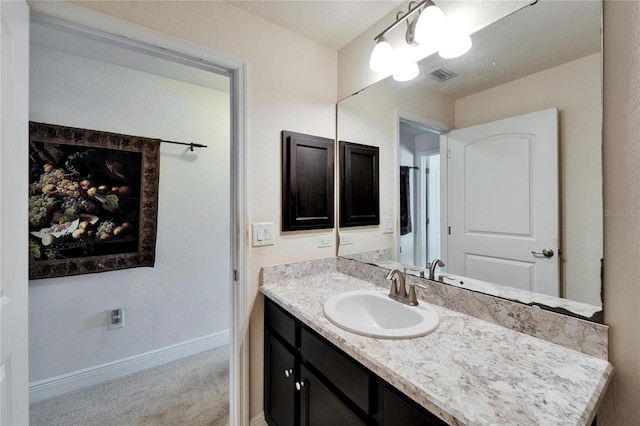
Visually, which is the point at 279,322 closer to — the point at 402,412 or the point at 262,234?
the point at 262,234

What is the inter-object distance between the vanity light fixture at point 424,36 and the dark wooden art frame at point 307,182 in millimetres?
579

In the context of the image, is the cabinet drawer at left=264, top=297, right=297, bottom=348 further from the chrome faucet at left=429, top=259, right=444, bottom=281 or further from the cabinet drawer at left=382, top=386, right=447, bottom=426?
the chrome faucet at left=429, top=259, right=444, bottom=281

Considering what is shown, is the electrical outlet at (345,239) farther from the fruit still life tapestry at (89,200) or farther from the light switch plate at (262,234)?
the fruit still life tapestry at (89,200)

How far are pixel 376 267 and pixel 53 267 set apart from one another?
2.14 metres

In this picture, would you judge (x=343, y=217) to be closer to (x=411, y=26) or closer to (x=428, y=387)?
(x=411, y=26)

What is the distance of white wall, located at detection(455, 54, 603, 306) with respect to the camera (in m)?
0.83

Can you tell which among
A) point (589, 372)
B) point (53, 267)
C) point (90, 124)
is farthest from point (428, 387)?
point (90, 124)

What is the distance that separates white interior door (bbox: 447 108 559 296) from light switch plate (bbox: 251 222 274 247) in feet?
3.11

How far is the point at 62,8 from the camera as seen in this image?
1045 mm

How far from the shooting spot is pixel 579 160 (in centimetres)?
88

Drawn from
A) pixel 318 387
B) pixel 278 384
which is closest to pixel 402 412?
pixel 318 387

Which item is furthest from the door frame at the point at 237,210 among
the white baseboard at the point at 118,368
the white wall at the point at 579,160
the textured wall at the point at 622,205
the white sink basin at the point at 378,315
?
the textured wall at the point at 622,205

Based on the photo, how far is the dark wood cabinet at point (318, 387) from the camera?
77cm

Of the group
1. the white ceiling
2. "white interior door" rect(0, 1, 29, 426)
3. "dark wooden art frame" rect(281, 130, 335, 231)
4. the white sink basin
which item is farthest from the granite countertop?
the white ceiling
